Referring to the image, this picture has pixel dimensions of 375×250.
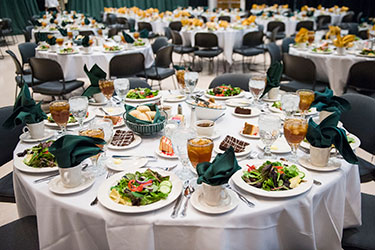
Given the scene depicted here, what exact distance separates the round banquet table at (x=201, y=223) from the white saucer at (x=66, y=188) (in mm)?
19

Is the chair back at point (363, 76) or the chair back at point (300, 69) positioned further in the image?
the chair back at point (300, 69)

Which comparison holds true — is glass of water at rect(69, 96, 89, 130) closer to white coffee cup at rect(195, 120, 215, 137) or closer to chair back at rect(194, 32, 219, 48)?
white coffee cup at rect(195, 120, 215, 137)

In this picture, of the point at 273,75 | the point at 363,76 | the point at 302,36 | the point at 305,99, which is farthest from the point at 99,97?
the point at 302,36

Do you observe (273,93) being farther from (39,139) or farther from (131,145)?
(39,139)

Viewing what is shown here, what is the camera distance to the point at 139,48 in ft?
15.7

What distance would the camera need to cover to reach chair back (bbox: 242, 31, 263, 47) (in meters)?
6.09

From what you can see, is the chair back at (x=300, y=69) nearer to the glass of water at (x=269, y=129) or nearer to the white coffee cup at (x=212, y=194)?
the glass of water at (x=269, y=129)

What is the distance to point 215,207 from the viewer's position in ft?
3.53

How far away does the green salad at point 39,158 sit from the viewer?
4.50ft

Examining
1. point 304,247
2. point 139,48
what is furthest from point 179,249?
point 139,48

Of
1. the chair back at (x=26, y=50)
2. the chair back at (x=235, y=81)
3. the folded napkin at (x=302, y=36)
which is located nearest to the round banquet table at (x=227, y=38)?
the folded napkin at (x=302, y=36)

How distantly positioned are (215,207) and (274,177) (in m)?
0.27

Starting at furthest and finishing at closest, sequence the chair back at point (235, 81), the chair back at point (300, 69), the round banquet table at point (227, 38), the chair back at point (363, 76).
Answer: the round banquet table at point (227, 38), the chair back at point (300, 69), the chair back at point (363, 76), the chair back at point (235, 81)

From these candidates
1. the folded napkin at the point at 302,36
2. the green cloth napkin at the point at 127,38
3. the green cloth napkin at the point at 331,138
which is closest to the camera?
the green cloth napkin at the point at 331,138
